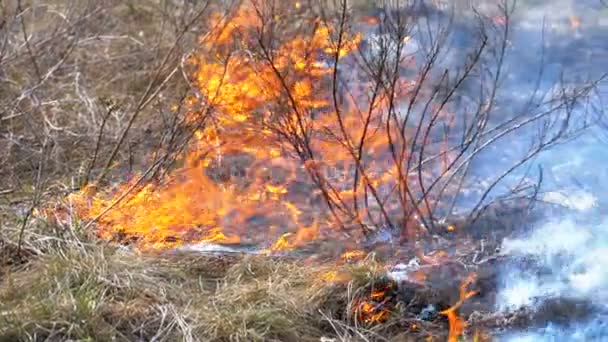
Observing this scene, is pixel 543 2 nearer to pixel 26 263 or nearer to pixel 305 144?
pixel 305 144

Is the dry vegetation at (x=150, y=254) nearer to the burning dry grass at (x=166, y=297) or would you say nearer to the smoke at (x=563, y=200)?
the burning dry grass at (x=166, y=297)

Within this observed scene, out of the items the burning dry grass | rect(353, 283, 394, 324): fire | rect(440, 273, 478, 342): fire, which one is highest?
rect(440, 273, 478, 342): fire

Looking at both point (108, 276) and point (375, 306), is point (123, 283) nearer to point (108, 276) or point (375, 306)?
point (108, 276)

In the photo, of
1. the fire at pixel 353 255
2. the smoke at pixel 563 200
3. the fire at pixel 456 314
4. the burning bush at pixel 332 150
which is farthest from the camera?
the burning bush at pixel 332 150

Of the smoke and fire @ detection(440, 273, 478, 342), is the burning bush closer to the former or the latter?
the smoke

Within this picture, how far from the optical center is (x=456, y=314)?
4895mm

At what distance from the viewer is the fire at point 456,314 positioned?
4781mm

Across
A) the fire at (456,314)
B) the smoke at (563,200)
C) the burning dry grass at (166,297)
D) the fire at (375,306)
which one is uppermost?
the smoke at (563,200)

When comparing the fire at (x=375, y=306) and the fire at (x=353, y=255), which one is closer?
the fire at (x=375, y=306)

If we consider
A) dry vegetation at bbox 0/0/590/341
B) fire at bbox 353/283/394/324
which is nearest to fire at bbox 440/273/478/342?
dry vegetation at bbox 0/0/590/341

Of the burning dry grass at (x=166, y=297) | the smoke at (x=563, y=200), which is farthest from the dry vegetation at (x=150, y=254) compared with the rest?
the smoke at (x=563, y=200)

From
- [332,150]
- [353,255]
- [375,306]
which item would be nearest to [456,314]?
[375,306]

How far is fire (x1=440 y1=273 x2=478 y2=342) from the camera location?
188 inches

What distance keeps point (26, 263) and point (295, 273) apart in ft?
4.77
